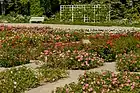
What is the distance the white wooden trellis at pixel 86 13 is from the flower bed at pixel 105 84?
2378 cm

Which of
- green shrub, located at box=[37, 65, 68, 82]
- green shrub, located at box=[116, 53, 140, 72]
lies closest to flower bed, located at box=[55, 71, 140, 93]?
green shrub, located at box=[37, 65, 68, 82]

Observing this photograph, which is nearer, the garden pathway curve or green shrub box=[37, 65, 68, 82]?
the garden pathway curve

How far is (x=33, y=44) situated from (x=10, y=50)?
2.67m

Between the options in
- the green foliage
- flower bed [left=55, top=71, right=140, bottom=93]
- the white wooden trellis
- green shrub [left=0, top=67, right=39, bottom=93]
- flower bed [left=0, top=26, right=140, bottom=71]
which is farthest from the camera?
the green foliage

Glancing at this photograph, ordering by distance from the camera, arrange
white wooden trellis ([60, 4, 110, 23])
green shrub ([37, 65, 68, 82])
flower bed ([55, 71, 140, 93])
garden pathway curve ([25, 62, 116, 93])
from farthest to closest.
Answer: white wooden trellis ([60, 4, 110, 23])
green shrub ([37, 65, 68, 82])
garden pathway curve ([25, 62, 116, 93])
flower bed ([55, 71, 140, 93])

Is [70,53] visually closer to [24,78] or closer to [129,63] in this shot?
[129,63]

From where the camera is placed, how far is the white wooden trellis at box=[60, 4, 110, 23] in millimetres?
30891

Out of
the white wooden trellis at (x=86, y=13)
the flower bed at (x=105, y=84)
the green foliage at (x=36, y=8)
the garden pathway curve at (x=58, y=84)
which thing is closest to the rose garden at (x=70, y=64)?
the flower bed at (x=105, y=84)

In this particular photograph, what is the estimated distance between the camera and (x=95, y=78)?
6980 millimetres

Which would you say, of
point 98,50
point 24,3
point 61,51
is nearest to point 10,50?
point 61,51

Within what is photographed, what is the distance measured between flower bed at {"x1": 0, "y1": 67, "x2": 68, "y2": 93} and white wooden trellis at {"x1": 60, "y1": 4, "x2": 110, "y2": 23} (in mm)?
22567

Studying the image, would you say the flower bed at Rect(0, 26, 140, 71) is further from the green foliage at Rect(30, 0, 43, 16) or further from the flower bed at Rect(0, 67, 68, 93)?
the green foliage at Rect(30, 0, 43, 16)

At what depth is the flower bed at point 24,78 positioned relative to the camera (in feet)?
22.8

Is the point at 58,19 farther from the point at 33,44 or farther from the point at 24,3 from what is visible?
the point at 33,44
